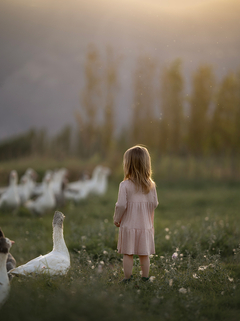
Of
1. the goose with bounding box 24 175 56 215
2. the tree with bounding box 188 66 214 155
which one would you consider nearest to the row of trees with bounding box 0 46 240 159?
the tree with bounding box 188 66 214 155

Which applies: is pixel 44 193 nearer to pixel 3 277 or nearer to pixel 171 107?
pixel 3 277

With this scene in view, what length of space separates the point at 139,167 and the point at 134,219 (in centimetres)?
53

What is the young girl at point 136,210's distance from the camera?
301 cm

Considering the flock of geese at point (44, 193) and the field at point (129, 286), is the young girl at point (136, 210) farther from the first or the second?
the flock of geese at point (44, 193)

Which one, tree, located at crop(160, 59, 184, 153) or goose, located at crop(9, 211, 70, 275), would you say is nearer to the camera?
goose, located at crop(9, 211, 70, 275)

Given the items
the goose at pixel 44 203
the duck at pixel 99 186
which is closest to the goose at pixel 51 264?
the goose at pixel 44 203

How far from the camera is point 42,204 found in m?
7.85

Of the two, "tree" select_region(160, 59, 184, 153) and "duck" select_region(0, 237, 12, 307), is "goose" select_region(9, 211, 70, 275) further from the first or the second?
"tree" select_region(160, 59, 184, 153)

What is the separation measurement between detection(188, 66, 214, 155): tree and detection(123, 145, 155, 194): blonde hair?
14623 millimetres

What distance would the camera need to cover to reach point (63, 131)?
20.9m

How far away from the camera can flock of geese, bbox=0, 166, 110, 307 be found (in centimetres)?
272

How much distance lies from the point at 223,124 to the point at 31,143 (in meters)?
11.7

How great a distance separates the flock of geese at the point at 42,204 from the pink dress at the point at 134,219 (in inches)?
26.0

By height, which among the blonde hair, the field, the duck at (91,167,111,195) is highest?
the blonde hair
